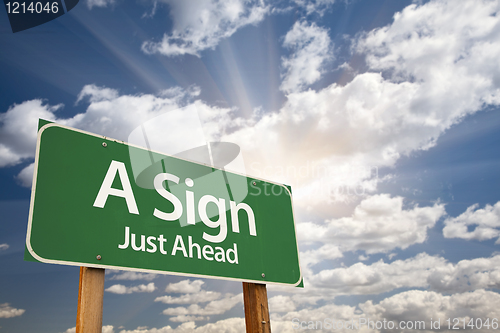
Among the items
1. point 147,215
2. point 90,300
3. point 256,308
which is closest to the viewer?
point 90,300

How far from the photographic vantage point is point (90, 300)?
2.37 meters

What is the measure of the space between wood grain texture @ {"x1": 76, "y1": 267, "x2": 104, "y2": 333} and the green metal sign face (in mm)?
75

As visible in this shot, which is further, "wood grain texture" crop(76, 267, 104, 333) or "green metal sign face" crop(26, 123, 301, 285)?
"green metal sign face" crop(26, 123, 301, 285)

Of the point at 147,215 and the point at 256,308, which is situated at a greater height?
the point at 147,215

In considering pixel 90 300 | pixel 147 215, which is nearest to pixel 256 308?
pixel 147 215

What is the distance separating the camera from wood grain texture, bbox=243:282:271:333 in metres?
3.35

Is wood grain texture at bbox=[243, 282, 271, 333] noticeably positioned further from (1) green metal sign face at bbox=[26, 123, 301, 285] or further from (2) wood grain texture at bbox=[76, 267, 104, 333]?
(2) wood grain texture at bbox=[76, 267, 104, 333]

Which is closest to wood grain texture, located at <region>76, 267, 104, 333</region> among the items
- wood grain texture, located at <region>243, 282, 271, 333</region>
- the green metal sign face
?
the green metal sign face

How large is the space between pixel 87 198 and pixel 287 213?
6.91 ft

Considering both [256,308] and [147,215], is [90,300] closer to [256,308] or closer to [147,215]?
[147,215]

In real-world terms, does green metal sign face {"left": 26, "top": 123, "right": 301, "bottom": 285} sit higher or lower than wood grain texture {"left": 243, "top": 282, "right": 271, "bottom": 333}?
higher

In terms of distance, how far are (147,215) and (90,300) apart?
737 millimetres

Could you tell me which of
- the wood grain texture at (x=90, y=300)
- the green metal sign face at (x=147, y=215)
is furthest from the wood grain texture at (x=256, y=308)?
the wood grain texture at (x=90, y=300)

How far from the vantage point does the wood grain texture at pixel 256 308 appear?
132 inches
